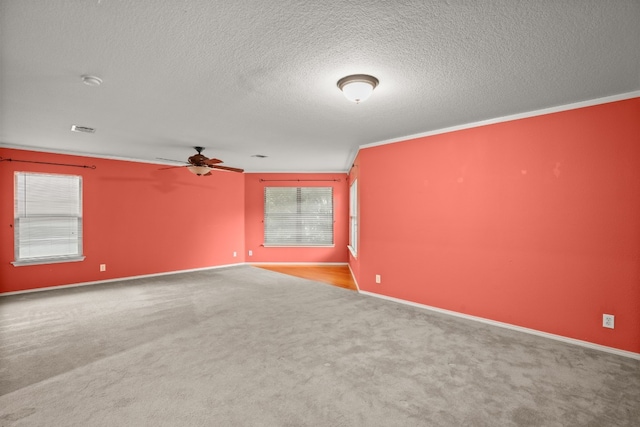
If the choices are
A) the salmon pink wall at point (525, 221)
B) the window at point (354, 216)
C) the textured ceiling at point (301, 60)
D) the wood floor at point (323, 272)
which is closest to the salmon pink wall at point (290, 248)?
the wood floor at point (323, 272)

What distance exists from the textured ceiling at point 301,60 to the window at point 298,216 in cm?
389

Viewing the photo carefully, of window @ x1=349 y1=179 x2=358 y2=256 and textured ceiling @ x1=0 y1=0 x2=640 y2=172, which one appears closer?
textured ceiling @ x1=0 y1=0 x2=640 y2=172

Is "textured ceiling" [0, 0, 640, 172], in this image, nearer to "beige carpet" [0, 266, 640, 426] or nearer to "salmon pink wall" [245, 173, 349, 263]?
"beige carpet" [0, 266, 640, 426]

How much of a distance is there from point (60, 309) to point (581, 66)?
6.15 meters

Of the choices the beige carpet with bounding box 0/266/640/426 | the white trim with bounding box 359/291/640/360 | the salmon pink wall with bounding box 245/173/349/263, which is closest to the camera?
the beige carpet with bounding box 0/266/640/426

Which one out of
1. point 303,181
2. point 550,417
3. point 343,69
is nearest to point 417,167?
point 343,69

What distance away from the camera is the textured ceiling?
1.57 meters

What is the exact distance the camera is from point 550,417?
5.99 ft

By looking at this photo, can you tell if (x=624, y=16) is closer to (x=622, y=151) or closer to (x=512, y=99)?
(x=512, y=99)

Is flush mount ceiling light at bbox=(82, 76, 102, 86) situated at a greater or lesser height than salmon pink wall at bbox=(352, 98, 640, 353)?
greater

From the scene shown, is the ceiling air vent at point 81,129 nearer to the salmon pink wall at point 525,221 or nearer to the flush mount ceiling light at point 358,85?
the flush mount ceiling light at point 358,85

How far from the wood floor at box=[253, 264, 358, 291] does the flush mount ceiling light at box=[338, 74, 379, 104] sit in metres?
3.53

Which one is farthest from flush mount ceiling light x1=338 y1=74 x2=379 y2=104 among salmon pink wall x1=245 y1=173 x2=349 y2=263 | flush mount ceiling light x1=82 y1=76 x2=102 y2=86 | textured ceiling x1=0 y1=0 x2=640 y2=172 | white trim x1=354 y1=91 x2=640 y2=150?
salmon pink wall x1=245 y1=173 x2=349 y2=263

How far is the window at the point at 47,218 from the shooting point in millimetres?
4648
